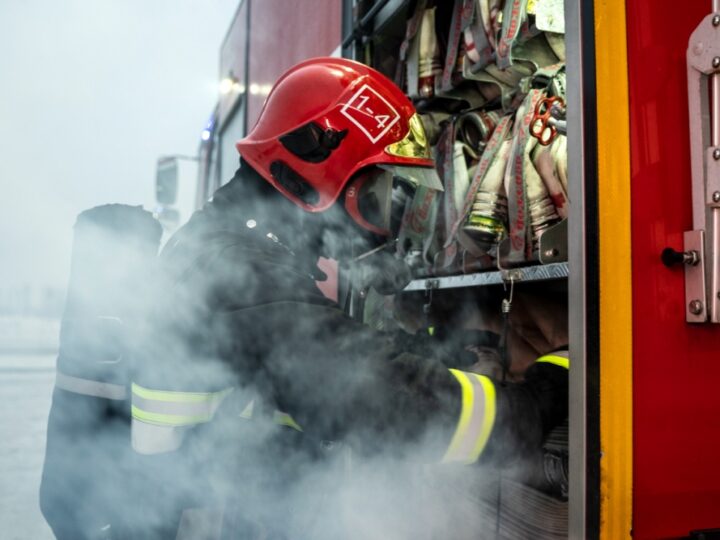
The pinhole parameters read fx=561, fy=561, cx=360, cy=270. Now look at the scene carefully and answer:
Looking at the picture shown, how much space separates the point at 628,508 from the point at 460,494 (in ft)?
2.47

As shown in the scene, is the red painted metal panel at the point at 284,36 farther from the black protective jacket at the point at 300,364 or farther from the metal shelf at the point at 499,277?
the black protective jacket at the point at 300,364

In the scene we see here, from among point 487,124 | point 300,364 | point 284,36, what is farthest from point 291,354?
point 284,36

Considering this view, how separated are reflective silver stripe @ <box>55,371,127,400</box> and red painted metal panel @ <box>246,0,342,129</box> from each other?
6.28ft

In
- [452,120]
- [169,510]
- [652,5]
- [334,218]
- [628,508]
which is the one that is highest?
[452,120]

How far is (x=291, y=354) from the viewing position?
1145 millimetres

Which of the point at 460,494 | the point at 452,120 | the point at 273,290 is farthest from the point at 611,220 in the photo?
the point at 452,120

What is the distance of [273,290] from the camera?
1179 mm

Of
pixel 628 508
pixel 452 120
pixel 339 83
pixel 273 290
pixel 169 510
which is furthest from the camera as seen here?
pixel 452 120

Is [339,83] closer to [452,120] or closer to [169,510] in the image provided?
[452,120]

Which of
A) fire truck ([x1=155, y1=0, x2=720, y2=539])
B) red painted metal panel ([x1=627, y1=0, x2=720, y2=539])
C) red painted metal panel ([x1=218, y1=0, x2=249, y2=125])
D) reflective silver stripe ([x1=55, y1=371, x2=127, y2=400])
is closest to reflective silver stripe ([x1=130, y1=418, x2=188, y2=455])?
reflective silver stripe ([x1=55, y1=371, x2=127, y2=400])

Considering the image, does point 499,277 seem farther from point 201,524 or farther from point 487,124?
point 201,524

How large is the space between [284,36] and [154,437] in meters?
3.05

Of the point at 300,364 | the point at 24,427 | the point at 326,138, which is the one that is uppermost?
the point at 326,138

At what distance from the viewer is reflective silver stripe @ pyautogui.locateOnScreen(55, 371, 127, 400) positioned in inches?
55.5
